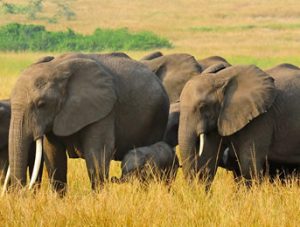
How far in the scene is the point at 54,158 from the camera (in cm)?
894

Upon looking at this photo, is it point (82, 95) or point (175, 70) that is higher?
point (82, 95)

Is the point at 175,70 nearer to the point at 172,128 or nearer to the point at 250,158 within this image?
the point at 172,128

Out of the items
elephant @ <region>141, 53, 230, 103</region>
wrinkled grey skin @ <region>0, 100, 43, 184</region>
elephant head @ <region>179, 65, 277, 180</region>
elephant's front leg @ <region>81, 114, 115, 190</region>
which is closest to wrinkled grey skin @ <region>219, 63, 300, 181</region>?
elephant head @ <region>179, 65, 277, 180</region>

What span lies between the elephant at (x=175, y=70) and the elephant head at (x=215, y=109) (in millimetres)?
3455

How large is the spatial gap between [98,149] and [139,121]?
830 millimetres

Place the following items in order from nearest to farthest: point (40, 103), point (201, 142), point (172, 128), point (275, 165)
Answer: point (40, 103) < point (201, 142) < point (275, 165) < point (172, 128)

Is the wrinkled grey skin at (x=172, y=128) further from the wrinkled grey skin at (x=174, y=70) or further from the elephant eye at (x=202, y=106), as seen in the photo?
the wrinkled grey skin at (x=174, y=70)

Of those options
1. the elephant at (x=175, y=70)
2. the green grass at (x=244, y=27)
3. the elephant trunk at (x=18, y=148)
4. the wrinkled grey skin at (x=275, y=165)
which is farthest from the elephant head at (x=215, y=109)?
the green grass at (x=244, y=27)

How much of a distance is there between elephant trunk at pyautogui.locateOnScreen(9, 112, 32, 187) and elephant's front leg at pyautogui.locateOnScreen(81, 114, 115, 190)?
593mm

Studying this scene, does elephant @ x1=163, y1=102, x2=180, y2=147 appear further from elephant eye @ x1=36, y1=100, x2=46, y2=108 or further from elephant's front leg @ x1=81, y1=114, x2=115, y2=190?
elephant eye @ x1=36, y1=100, x2=46, y2=108

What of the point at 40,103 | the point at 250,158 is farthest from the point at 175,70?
the point at 40,103

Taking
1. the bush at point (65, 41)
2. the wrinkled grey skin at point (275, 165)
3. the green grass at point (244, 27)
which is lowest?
the green grass at point (244, 27)

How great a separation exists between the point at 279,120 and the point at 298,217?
78.5 inches

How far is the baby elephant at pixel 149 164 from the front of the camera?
8828 mm
